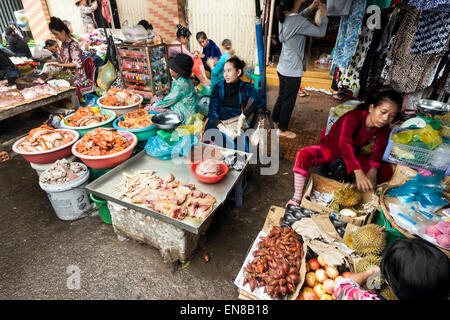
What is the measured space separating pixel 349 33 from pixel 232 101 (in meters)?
2.59

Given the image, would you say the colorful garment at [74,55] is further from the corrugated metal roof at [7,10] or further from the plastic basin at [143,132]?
the corrugated metal roof at [7,10]

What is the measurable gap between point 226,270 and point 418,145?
255cm

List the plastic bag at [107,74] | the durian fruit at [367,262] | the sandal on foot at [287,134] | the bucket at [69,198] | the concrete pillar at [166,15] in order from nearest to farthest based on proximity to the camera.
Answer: the durian fruit at [367,262], the bucket at [69,198], the sandal on foot at [287,134], the plastic bag at [107,74], the concrete pillar at [166,15]

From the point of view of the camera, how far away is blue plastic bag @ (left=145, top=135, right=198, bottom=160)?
3.13 metres

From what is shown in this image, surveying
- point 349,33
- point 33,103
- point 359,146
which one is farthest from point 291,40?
point 33,103

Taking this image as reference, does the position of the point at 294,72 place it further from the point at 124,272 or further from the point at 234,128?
the point at 124,272

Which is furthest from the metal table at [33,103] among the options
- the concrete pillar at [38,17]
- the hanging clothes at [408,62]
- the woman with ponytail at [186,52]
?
the concrete pillar at [38,17]

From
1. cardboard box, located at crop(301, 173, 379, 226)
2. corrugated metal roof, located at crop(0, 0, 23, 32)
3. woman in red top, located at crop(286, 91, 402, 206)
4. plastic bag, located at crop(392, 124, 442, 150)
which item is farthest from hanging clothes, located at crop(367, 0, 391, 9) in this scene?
corrugated metal roof, located at crop(0, 0, 23, 32)

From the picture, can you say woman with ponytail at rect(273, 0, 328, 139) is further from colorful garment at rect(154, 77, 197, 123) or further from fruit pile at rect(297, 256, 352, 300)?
fruit pile at rect(297, 256, 352, 300)

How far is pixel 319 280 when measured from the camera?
1978 mm

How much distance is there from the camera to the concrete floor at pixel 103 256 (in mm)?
2500

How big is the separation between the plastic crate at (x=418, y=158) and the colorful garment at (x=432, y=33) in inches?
80.3

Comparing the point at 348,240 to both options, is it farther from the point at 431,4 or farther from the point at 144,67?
the point at 144,67
